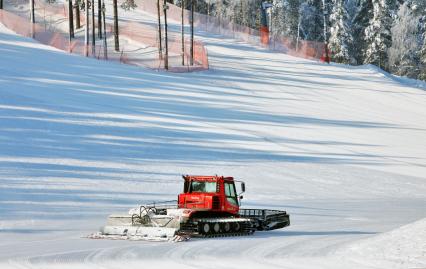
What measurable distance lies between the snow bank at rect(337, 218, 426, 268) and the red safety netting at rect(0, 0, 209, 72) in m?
47.0

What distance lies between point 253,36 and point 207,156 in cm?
5348

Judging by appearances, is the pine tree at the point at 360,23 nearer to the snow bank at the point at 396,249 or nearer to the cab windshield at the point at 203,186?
the cab windshield at the point at 203,186

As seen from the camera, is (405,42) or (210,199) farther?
(405,42)

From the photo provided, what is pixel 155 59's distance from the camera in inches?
2721

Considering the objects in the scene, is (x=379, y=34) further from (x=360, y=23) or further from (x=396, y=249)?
(x=396, y=249)

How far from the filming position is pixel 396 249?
18219mm

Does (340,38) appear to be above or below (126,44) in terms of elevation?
above

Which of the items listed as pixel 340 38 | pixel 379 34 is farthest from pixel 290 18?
pixel 379 34

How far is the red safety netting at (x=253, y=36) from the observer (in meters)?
85.1

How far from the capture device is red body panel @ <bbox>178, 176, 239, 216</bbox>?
75.9ft

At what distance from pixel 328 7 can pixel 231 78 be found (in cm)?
6816

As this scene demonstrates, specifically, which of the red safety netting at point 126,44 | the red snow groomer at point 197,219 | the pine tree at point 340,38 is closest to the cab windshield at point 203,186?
the red snow groomer at point 197,219

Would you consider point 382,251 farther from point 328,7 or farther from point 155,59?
point 328,7

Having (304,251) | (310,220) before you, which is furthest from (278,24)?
(304,251)
